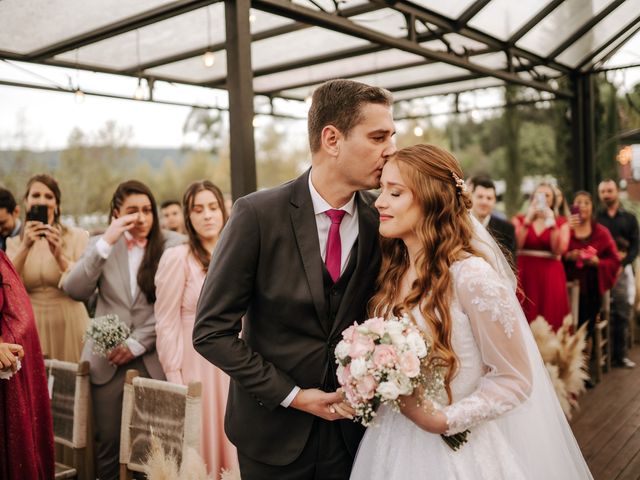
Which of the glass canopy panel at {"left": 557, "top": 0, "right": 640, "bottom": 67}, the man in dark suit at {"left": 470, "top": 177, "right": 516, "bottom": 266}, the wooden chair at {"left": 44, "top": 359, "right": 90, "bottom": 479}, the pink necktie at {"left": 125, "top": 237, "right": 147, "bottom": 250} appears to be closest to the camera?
the wooden chair at {"left": 44, "top": 359, "right": 90, "bottom": 479}

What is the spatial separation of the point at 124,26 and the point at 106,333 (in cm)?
262

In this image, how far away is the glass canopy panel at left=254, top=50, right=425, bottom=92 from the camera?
26.7 ft

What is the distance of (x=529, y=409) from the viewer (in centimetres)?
215

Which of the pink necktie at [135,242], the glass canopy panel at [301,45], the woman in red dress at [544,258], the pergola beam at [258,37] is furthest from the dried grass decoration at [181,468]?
the glass canopy panel at [301,45]

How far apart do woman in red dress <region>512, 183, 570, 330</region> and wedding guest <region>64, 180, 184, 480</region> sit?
3.60 meters

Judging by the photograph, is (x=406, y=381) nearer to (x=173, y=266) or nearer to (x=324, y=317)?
(x=324, y=317)

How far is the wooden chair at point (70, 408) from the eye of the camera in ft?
9.74

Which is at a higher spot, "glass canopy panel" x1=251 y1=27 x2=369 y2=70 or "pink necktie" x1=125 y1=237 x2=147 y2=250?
"glass canopy panel" x1=251 y1=27 x2=369 y2=70

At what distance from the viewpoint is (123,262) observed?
3.80 m

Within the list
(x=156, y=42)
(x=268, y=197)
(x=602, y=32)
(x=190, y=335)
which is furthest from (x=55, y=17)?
(x=602, y=32)

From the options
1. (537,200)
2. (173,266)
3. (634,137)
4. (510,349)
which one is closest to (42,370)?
(173,266)

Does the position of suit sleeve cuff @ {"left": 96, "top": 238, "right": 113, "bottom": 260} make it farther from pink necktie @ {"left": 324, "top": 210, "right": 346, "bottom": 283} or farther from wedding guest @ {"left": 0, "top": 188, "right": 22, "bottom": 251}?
pink necktie @ {"left": 324, "top": 210, "right": 346, "bottom": 283}

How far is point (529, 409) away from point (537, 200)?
4.12 meters

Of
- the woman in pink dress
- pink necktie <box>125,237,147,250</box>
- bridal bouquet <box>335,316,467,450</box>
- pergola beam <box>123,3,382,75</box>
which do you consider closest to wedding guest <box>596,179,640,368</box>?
pergola beam <box>123,3,382,75</box>
